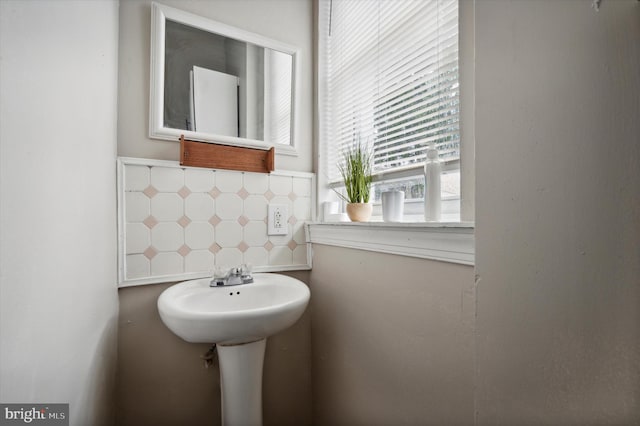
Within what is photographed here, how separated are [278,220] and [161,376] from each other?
0.74 meters

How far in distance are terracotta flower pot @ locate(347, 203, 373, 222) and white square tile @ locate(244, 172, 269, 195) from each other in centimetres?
41

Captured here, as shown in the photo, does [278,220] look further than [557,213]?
Yes

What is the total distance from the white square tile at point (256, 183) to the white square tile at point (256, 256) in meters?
0.25

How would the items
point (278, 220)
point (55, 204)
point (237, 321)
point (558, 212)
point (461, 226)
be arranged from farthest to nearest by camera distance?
point (278, 220)
point (237, 321)
point (461, 226)
point (55, 204)
point (558, 212)

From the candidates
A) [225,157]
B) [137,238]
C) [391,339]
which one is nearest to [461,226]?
[391,339]

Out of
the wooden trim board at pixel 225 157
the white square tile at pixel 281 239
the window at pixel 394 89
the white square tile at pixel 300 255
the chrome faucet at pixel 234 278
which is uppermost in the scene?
the window at pixel 394 89

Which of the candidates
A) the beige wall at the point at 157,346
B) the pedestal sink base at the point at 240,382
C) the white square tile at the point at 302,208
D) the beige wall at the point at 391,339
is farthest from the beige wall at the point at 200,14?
the pedestal sink base at the point at 240,382

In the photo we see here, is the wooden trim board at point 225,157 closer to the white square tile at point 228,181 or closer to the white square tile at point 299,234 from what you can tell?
the white square tile at point 228,181

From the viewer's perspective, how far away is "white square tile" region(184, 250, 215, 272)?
3.63 feet

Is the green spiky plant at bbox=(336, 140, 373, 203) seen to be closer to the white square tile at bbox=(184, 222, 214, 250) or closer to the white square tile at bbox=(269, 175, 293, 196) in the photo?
the white square tile at bbox=(269, 175, 293, 196)

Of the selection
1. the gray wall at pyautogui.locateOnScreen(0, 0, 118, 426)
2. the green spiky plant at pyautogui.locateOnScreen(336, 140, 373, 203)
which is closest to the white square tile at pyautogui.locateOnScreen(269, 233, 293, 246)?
the green spiky plant at pyautogui.locateOnScreen(336, 140, 373, 203)

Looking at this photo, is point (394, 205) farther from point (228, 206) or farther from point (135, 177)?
point (135, 177)

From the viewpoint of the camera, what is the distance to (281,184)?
1.29 metres

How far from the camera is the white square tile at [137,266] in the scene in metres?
1.01
